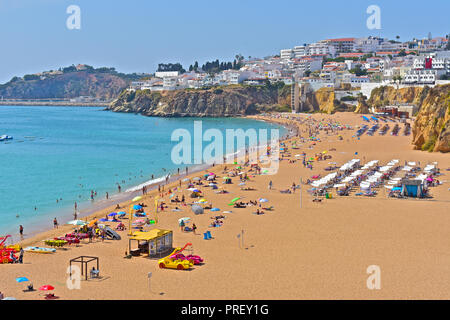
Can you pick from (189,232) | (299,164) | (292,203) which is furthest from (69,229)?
(299,164)

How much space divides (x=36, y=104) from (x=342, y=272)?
18043cm

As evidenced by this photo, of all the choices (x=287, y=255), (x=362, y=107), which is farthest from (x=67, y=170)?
(x=362, y=107)

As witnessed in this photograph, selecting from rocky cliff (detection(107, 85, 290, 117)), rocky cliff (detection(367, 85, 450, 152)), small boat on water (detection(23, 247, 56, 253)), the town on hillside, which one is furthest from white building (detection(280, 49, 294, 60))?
small boat on water (detection(23, 247, 56, 253))

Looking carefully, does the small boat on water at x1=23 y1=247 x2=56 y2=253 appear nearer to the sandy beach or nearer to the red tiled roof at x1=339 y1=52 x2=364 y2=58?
the sandy beach

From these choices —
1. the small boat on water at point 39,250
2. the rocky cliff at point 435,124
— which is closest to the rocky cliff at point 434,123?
the rocky cliff at point 435,124

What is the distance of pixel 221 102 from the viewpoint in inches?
4006

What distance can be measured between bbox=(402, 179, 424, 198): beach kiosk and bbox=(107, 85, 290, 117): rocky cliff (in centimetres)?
7416

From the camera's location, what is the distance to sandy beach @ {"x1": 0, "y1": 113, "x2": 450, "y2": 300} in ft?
37.8

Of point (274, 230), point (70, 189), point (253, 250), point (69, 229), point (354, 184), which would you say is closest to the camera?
point (253, 250)

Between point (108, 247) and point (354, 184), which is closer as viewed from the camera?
point (108, 247)

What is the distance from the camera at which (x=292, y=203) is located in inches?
858

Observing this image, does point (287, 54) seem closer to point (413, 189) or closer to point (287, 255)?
point (413, 189)
